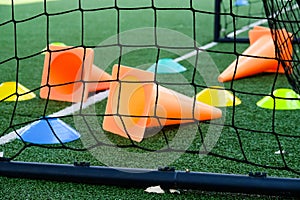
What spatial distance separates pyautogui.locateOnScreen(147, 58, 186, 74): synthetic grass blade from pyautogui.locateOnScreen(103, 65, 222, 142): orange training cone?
99cm

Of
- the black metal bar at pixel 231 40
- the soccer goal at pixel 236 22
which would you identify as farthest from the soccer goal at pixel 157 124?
the black metal bar at pixel 231 40

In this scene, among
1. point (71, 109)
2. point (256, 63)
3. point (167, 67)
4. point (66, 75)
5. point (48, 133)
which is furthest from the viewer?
point (167, 67)

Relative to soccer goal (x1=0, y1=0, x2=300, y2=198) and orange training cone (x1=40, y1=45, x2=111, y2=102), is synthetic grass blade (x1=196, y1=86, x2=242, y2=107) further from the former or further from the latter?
orange training cone (x1=40, y1=45, x2=111, y2=102)

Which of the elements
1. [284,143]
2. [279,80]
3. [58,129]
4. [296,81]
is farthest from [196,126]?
[279,80]

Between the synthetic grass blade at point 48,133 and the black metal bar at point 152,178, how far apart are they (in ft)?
0.96

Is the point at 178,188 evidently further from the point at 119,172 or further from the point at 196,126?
the point at 196,126

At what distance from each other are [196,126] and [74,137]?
19.3 inches

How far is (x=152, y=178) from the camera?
6.04 feet

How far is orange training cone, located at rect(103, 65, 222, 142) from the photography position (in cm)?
229

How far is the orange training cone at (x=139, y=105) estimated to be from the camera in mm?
2285

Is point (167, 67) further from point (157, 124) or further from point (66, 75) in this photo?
point (157, 124)

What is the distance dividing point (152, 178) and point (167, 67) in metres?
1.72

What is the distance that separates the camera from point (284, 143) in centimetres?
224

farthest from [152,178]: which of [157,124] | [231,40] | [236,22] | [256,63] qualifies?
[236,22]
